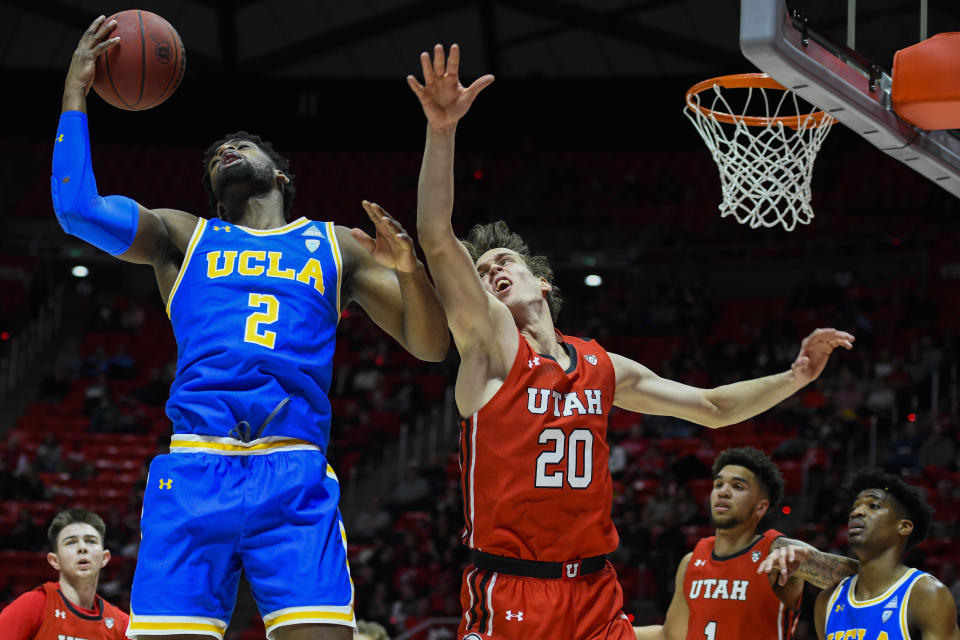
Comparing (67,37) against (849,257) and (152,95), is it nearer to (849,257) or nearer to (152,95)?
(849,257)

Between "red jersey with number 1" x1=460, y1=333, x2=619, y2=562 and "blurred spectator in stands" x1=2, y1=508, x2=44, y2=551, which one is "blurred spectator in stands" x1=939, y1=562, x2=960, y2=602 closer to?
"red jersey with number 1" x1=460, y1=333, x2=619, y2=562

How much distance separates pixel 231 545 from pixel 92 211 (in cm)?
112

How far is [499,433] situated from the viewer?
3.96 metres

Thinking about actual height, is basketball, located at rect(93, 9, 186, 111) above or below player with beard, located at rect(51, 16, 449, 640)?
above

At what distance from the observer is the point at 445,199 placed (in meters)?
3.65

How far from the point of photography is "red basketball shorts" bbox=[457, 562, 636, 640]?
3.81 meters

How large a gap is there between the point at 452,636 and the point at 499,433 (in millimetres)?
7454

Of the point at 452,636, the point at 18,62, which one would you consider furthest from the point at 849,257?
the point at 18,62

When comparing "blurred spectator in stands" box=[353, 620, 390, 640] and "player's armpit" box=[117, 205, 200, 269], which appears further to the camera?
"blurred spectator in stands" box=[353, 620, 390, 640]

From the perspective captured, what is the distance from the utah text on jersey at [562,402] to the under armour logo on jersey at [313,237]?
87 centimetres

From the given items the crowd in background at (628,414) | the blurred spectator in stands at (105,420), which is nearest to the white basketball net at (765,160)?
the crowd in background at (628,414)

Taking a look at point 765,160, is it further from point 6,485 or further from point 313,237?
point 6,485

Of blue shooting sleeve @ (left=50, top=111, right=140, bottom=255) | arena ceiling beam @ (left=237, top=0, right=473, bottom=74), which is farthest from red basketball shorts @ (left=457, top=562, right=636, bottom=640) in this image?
arena ceiling beam @ (left=237, top=0, right=473, bottom=74)

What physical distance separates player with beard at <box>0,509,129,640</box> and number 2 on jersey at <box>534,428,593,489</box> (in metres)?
3.09
